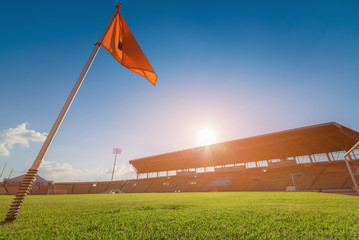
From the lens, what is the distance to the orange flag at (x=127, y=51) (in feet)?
14.9

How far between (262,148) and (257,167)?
298 inches

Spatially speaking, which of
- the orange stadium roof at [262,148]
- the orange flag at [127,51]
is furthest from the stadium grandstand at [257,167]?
the orange flag at [127,51]

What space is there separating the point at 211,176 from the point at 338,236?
130 ft

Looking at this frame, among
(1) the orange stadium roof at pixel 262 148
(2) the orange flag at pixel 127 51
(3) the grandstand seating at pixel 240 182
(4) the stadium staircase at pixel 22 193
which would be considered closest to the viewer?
(4) the stadium staircase at pixel 22 193

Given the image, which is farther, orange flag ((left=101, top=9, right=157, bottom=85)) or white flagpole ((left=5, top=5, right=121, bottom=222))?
orange flag ((left=101, top=9, right=157, bottom=85))

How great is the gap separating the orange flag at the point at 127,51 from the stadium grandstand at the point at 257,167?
79.7 ft

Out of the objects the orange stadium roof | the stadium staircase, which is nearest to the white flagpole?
the stadium staircase

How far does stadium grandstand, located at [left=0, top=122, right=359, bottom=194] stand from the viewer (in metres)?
23.9

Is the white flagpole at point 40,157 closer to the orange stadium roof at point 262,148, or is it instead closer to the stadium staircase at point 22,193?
the stadium staircase at point 22,193

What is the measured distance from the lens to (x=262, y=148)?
29.1 meters

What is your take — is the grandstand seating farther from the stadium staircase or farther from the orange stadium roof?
the stadium staircase

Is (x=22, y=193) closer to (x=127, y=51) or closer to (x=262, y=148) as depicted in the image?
(x=127, y=51)

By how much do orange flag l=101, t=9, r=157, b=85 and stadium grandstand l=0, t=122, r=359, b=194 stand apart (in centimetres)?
2430

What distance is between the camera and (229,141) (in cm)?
2830
